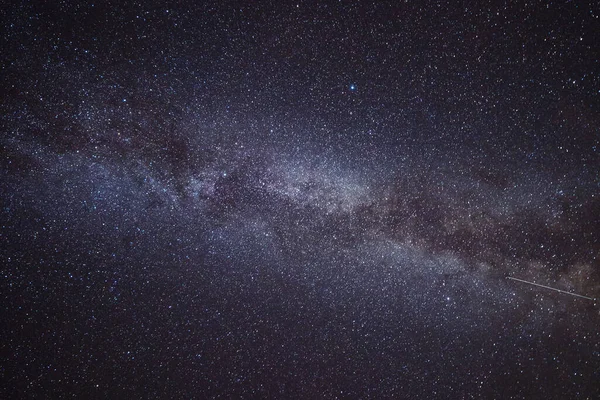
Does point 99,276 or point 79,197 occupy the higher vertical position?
point 79,197

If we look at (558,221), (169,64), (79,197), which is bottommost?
(79,197)

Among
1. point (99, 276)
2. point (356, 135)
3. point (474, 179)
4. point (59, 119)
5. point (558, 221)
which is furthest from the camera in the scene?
point (558, 221)

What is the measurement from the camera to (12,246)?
3.83 ft

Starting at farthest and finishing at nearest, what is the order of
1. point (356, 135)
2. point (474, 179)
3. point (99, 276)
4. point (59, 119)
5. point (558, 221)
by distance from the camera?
point (558, 221), point (474, 179), point (356, 135), point (99, 276), point (59, 119)

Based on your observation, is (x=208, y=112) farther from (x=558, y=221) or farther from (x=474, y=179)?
(x=558, y=221)

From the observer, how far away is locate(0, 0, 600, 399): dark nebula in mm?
1161

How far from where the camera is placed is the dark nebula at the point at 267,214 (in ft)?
3.81

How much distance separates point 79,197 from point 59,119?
0.34 metres

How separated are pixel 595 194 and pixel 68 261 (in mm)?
3062

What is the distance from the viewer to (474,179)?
1.52m

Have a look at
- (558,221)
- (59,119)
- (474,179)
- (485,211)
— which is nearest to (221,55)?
(59,119)

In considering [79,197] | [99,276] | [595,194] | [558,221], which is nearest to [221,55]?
[79,197]

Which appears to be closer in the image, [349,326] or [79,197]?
[79,197]

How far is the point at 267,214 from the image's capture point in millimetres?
1353
